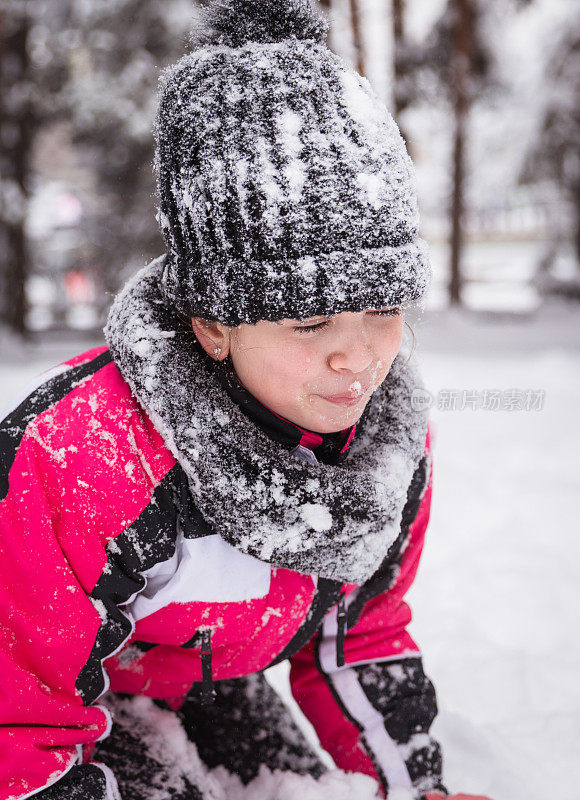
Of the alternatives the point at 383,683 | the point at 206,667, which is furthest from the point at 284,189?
the point at 383,683

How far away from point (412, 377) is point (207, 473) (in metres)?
0.54

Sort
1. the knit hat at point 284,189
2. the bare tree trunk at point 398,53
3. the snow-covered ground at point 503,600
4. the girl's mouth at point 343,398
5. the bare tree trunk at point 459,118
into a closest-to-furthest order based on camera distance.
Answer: the knit hat at point 284,189
the girl's mouth at point 343,398
the snow-covered ground at point 503,600
the bare tree trunk at point 459,118
the bare tree trunk at point 398,53

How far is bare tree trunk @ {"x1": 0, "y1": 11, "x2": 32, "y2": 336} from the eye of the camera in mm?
8484

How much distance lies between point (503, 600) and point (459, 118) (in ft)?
27.5

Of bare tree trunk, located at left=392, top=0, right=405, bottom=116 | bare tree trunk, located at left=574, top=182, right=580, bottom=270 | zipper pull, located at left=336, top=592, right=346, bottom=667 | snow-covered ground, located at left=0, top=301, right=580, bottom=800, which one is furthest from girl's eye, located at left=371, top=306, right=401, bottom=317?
bare tree trunk, located at left=574, top=182, right=580, bottom=270

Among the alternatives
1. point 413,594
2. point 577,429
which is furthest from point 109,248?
point 413,594

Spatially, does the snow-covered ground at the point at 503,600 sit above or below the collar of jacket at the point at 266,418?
below

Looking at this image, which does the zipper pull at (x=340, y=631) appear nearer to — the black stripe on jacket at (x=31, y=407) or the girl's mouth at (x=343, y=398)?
the girl's mouth at (x=343, y=398)

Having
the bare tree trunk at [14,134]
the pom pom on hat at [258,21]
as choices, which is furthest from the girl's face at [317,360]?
the bare tree trunk at [14,134]

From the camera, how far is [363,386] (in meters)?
1.21

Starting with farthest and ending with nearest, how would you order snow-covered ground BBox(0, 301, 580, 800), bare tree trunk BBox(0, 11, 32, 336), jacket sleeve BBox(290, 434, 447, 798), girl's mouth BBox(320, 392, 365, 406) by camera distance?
bare tree trunk BBox(0, 11, 32, 336) < snow-covered ground BBox(0, 301, 580, 800) < jacket sleeve BBox(290, 434, 447, 798) < girl's mouth BBox(320, 392, 365, 406)

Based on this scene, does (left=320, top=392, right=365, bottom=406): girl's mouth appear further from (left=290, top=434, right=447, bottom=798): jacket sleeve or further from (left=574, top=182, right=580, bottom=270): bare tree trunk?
(left=574, top=182, right=580, bottom=270): bare tree trunk

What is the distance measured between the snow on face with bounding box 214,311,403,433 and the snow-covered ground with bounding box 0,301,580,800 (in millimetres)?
298

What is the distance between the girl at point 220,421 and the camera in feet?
3.54
